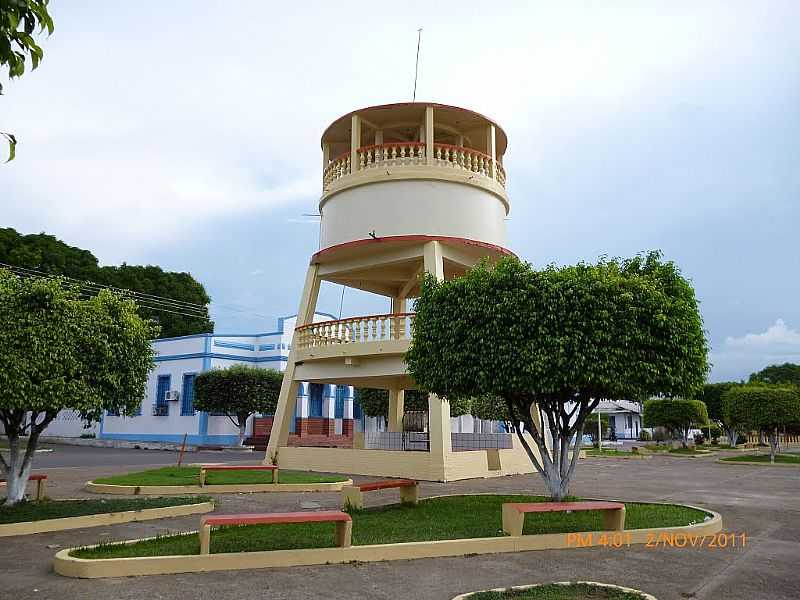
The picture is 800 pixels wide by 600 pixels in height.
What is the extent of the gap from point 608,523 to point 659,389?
95.2 inches

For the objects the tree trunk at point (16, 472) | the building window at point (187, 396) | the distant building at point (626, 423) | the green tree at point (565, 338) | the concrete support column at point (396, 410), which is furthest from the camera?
the distant building at point (626, 423)

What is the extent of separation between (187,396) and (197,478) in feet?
77.4

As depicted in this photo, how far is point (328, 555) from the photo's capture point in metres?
7.99

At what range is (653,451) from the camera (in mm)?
41844

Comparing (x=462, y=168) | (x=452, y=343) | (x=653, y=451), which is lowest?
(x=653, y=451)

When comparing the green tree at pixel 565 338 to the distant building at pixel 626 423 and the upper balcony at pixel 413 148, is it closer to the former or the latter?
the upper balcony at pixel 413 148

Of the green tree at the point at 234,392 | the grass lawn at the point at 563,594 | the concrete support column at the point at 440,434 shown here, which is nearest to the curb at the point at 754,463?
the concrete support column at the point at 440,434

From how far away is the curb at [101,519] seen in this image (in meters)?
9.84

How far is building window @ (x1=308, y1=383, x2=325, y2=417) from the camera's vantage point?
4066cm

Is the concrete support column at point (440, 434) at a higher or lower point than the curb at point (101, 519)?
higher

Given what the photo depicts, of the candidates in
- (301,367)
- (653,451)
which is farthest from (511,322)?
(653,451)

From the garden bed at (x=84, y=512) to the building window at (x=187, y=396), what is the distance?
27.3m

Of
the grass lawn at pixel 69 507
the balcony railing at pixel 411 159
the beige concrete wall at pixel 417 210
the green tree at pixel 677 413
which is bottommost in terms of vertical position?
the grass lawn at pixel 69 507

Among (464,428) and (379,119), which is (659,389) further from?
(464,428)
